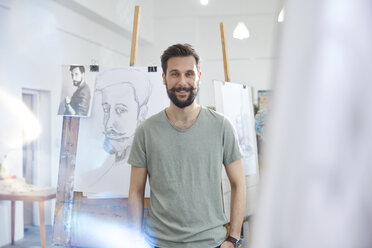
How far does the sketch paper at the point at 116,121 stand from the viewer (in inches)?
81.7

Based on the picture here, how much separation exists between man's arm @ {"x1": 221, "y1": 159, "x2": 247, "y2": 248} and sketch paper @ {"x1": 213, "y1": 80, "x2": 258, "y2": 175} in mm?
729

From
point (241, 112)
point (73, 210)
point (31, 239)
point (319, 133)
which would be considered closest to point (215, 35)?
point (31, 239)

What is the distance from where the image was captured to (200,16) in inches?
323

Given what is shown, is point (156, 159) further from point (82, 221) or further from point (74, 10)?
point (74, 10)

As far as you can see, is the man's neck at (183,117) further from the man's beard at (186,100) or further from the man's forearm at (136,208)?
the man's forearm at (136,208)

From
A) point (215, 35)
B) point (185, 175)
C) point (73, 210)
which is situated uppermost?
point (215, 35)

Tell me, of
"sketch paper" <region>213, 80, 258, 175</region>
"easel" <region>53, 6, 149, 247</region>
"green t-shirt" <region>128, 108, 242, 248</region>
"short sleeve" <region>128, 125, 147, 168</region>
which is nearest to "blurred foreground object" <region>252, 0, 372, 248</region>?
"green t-shirt" <region>128, 108, 242, 248</region>

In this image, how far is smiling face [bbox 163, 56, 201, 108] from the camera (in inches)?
63.8

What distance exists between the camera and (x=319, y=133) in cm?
10

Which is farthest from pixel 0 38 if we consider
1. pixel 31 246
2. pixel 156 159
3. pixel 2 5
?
pixel 156 159

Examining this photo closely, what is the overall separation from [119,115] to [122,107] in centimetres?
5

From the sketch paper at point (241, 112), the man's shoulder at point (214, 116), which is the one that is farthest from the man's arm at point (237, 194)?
the sketch paper at point (241, 112)

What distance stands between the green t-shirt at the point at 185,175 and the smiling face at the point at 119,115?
50cm

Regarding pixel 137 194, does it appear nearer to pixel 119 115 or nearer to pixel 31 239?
pixel 119 115
